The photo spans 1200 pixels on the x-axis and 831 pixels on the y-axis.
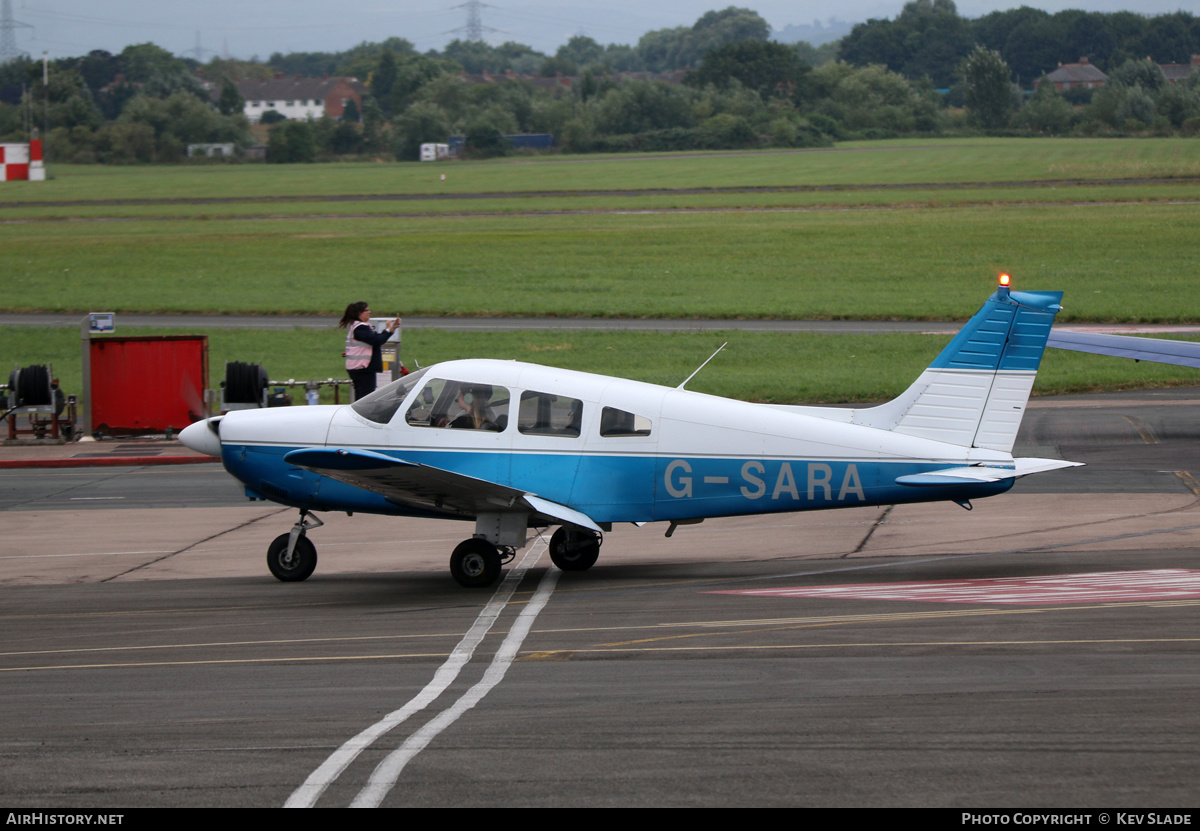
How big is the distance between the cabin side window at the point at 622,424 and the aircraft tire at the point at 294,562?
3.24 m

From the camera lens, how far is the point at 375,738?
675cm

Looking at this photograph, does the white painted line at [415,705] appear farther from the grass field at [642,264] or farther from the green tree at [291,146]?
the green tree at [291,146]

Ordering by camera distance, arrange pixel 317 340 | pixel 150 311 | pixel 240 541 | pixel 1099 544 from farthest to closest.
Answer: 1. pixel 150 311
2. pixel 317 340
3. pixel 240 541
4. pixel 1099 544

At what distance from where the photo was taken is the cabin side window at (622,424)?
1103cm

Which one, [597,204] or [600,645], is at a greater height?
[597,204]

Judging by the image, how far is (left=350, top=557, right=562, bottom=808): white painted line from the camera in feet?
19.3

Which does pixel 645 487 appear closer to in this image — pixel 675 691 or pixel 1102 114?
pixel 675 691

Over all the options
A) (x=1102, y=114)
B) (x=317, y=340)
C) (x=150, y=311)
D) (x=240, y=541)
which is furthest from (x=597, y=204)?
(x=1102, y=114)

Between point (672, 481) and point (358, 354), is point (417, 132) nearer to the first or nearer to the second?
point (358, 354)

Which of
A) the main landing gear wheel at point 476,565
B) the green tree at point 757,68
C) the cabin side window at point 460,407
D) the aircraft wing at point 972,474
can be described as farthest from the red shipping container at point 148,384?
the green tree at point 757,68

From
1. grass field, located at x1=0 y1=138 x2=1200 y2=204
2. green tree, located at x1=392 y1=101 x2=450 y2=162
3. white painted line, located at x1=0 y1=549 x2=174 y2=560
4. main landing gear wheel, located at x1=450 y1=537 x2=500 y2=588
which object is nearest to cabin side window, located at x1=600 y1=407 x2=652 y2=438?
main landing gear wheel, located at x1=450 y1=537 x2=500 y2=588

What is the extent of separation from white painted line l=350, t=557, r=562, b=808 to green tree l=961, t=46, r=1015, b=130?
140 m

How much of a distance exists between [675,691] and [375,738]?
6.20ft

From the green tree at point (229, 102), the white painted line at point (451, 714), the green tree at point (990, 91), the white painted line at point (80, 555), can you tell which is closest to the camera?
Result: the white painted line at point (451, 714)
